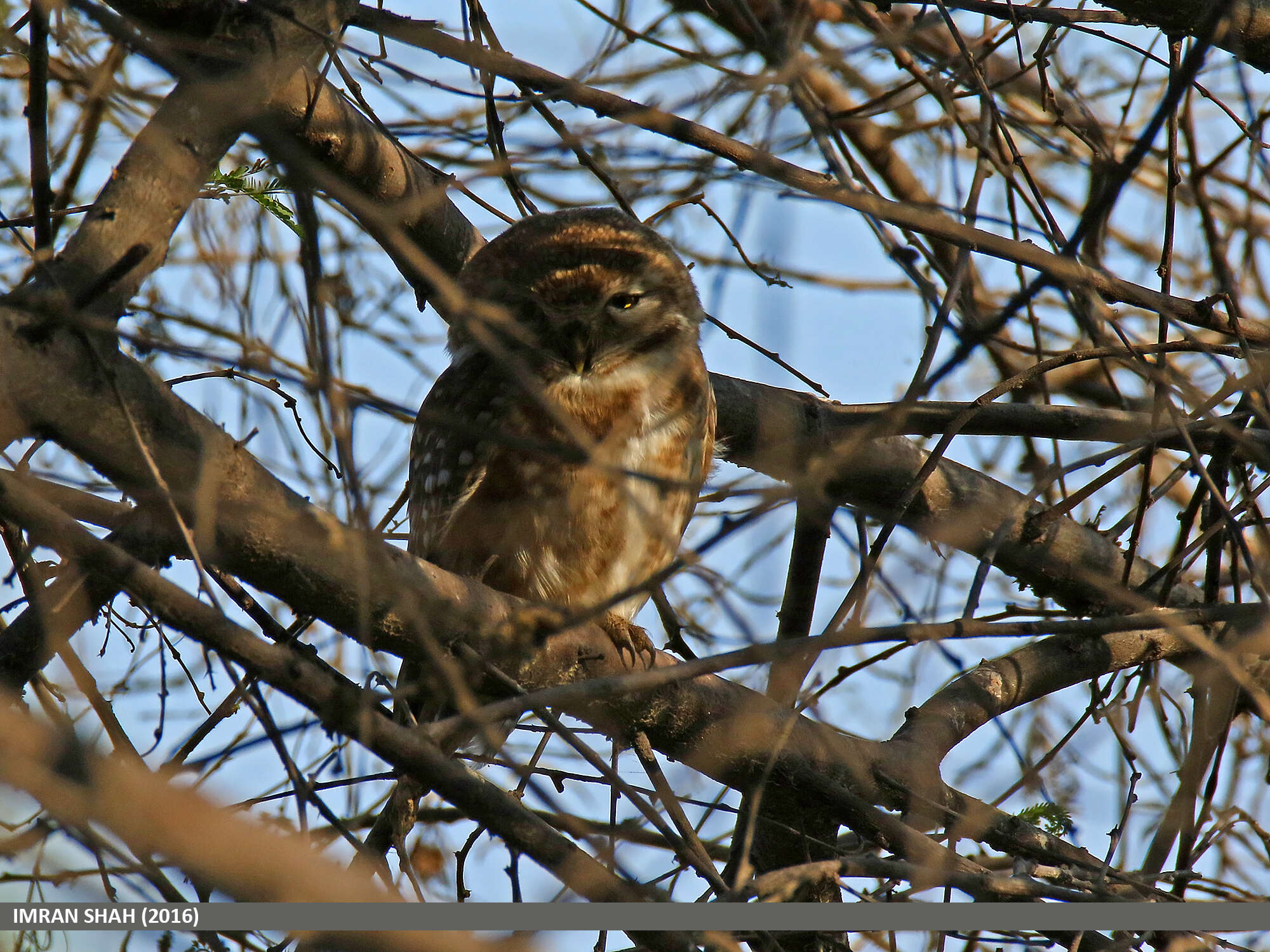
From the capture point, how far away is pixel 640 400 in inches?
169

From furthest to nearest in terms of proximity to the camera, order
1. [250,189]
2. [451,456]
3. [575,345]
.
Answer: [575,345], [451,456], [250,189]

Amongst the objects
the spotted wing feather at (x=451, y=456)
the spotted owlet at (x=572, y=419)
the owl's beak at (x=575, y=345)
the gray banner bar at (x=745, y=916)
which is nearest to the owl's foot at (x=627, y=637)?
the spotted owlet at (x=572, y=419)

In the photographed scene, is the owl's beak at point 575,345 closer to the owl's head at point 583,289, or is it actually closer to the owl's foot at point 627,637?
the owl's head at point 583,289

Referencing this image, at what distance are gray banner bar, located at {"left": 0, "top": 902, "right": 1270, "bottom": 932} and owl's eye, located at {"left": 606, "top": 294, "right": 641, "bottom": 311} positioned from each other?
2.53 meters

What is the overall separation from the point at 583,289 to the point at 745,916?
A: 279 centimetres

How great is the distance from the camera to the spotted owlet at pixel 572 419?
404cm

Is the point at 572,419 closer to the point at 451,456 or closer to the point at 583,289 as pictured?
the point at 451,456

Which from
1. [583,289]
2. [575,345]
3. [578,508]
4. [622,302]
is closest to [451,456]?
[578,508]

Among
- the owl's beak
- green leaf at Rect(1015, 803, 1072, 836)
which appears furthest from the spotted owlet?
green leaf at Rect(1015, 803, 1072, 836)

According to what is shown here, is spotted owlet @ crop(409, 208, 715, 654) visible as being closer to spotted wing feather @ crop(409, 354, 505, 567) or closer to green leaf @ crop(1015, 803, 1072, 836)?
spotted wing feather @ crop(409, 354, 505, 567)

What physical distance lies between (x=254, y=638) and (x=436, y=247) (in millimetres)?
3094

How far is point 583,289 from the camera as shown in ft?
14.5

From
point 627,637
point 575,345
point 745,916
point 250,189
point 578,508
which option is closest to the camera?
point 745,916

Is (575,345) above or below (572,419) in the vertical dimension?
above
